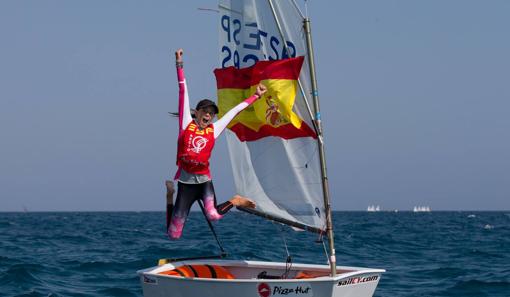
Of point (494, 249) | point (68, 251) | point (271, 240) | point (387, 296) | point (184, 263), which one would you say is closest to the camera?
point (184, 263)

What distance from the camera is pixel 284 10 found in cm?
1299

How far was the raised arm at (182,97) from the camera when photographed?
12188 millimetres

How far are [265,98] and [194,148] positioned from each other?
1.92m

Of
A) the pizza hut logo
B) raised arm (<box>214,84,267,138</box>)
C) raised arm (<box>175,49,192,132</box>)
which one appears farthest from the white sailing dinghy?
raised arm (<box>175,49,192,132</box>)

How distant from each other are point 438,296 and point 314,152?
23.1 feet

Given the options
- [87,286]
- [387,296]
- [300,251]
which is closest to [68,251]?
[300,251]

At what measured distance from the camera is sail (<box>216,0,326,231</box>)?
1291 centimetres

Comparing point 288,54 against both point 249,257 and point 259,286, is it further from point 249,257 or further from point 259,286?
point 249,257

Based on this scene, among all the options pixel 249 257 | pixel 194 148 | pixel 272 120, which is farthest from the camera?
pixel 249 257

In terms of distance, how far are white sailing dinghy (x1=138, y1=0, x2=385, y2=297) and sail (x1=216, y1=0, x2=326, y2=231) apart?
17 mm

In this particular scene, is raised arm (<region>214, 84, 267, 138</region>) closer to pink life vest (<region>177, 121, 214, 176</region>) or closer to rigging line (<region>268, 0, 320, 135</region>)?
pink life vest (<region>177, 121, 214, 176</region>)

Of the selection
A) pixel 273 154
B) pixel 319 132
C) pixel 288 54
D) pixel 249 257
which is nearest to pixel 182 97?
pixel 288 54

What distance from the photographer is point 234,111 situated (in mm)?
12617

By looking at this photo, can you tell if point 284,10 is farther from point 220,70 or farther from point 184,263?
point 184,263
